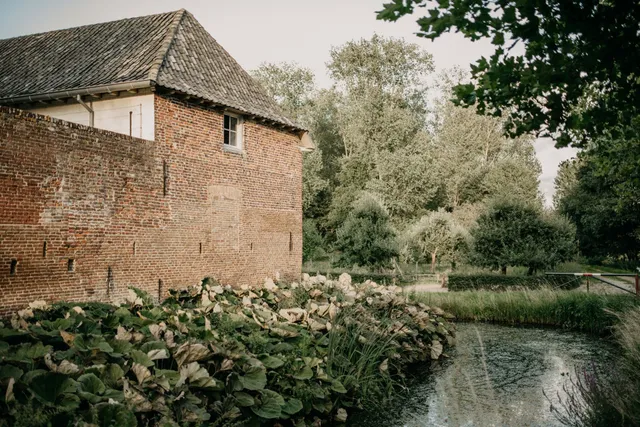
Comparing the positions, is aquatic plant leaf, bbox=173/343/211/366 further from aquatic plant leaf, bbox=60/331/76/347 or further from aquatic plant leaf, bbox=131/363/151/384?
aquatic plant leaf, bbox=60/331/76/347

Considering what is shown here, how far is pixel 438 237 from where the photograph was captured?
26.6 m

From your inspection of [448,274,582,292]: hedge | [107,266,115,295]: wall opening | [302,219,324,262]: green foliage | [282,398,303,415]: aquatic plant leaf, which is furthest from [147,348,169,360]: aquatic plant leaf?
[302,219,324,262]: green foliage

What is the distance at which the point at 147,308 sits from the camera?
8219 millimetres

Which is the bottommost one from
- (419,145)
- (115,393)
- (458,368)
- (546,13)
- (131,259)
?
(458,368)

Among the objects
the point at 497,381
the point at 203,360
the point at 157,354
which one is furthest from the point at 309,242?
the point at 157,354

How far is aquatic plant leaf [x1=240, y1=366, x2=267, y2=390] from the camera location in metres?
6.07

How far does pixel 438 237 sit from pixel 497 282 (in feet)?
23.8

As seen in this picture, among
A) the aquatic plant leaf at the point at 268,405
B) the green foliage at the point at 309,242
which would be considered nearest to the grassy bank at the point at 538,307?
the aquatic plant leaf at the point at 268,405

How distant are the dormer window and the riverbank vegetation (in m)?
4.03

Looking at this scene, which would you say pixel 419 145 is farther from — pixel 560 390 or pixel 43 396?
pixel 43 396

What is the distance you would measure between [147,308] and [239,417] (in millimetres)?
2949

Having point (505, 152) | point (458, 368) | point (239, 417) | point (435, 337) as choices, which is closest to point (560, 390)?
point (458, 368)

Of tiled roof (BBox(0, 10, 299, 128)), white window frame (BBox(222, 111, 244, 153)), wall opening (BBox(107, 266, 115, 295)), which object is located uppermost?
tiled roof (BBox(0, 10, 299, 128))

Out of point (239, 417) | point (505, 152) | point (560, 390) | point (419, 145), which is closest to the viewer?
point (239, 417)
